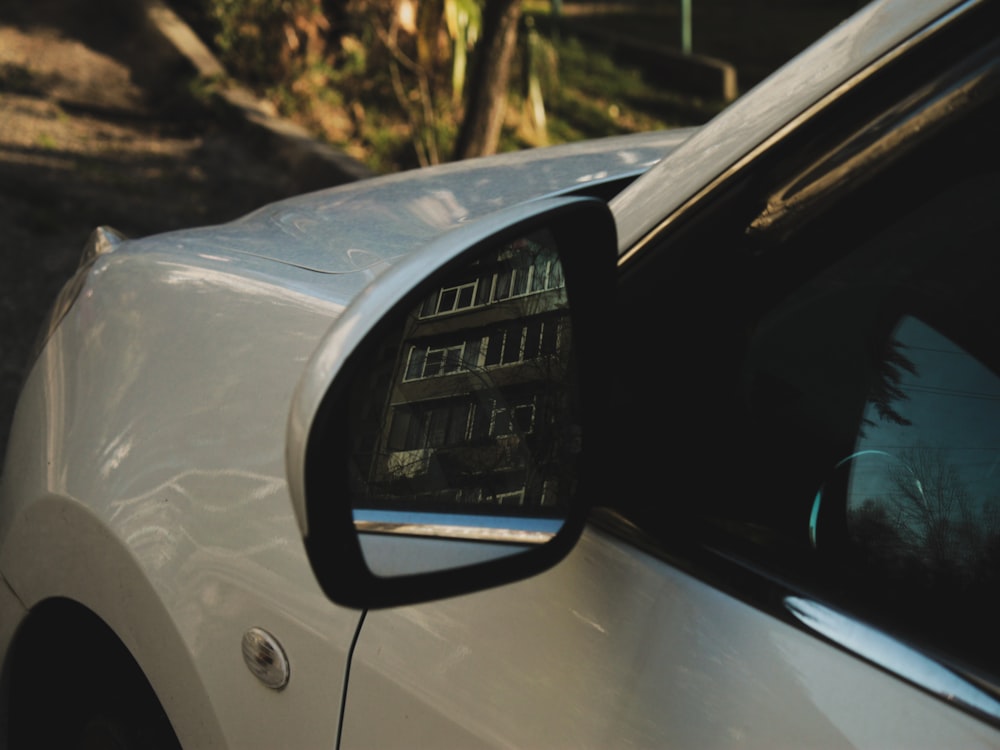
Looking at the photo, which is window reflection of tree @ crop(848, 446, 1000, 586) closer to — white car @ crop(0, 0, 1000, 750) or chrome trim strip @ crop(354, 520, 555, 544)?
white car @ crop(0, 0, 1000, 750)

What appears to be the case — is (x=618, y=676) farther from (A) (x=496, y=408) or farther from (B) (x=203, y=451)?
(B) (x=203, y=451)

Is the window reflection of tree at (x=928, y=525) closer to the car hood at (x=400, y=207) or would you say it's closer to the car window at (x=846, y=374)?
the car window at (x=846, y=374)

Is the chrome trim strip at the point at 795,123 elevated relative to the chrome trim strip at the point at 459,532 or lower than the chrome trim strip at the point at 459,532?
elevated

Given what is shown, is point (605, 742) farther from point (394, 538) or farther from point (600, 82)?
A: point (600, 82)

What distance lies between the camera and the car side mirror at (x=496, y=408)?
4.09 ft

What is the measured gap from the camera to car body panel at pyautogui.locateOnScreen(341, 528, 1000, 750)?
108cm

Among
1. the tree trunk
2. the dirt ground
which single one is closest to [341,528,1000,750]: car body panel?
the dirt ground

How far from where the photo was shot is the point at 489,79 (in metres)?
6.55

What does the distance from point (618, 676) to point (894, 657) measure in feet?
0.95

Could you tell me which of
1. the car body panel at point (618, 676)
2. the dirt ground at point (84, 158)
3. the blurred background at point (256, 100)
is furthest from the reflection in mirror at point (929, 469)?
the blurred background at point (256, 100)

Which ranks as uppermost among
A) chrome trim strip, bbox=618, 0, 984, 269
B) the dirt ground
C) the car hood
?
chrome trim strip, bbox=618, 0, 984, 269

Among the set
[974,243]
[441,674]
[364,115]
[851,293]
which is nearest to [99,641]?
[441,674]

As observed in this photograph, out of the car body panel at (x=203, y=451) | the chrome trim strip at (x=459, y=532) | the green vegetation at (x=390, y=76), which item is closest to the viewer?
the chrome trim strip at (x=459, y=532)

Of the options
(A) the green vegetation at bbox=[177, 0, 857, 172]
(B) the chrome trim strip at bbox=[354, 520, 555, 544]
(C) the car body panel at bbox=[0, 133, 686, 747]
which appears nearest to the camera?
(B) the chrome trim strip at bbox=[354, 520, 555, 544]
